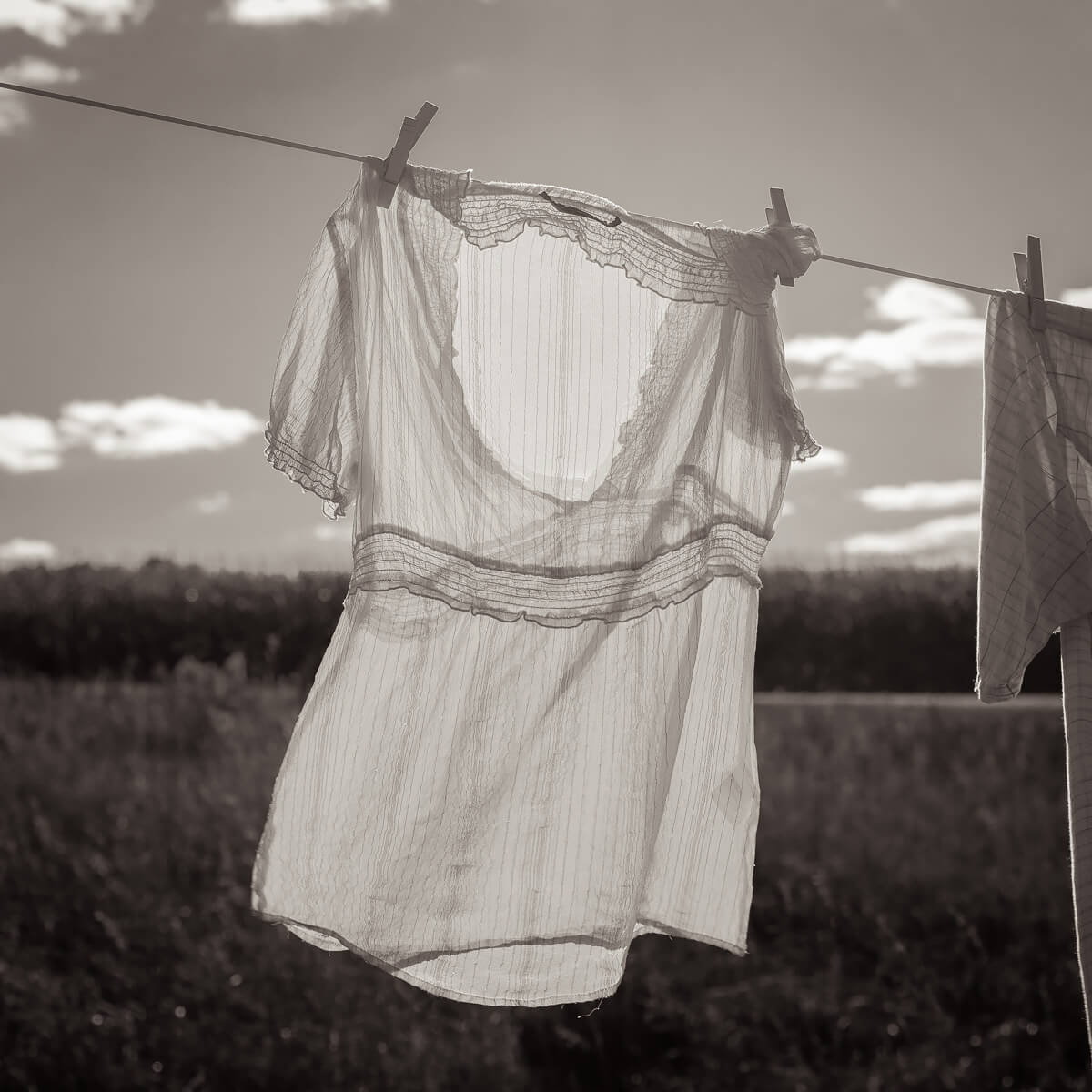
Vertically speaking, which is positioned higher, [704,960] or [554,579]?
[554,579]

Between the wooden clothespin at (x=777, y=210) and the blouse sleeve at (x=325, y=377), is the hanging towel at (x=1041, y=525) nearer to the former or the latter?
the wooden clothespin at (x=777, y=210)

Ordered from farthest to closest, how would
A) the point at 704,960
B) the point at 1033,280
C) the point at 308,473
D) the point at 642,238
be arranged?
the point at 704,960 → the point at 1033,280 → the point at 642,238 → the point at 308,473

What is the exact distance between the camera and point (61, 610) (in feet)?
15.5

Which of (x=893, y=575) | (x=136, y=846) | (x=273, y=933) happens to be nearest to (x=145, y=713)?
(x=136, y=846)

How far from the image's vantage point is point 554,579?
1329 mm

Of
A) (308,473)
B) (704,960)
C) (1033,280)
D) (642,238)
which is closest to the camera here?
(308,473)

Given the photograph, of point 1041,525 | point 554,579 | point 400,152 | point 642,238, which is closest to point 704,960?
point 1041,525

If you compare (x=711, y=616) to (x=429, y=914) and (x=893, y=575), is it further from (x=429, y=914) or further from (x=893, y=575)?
(x=893, y=575)

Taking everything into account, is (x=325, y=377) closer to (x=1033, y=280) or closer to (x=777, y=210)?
(x=777, y=210)

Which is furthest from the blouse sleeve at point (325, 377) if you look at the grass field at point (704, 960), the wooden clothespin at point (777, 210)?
the grass field at point (704, 960)

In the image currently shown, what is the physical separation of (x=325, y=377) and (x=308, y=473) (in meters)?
0.11

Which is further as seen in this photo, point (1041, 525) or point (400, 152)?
point (1041, 525)

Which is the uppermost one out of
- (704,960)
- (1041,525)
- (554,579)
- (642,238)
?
(642,238)

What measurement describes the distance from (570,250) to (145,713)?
3.40 metres
